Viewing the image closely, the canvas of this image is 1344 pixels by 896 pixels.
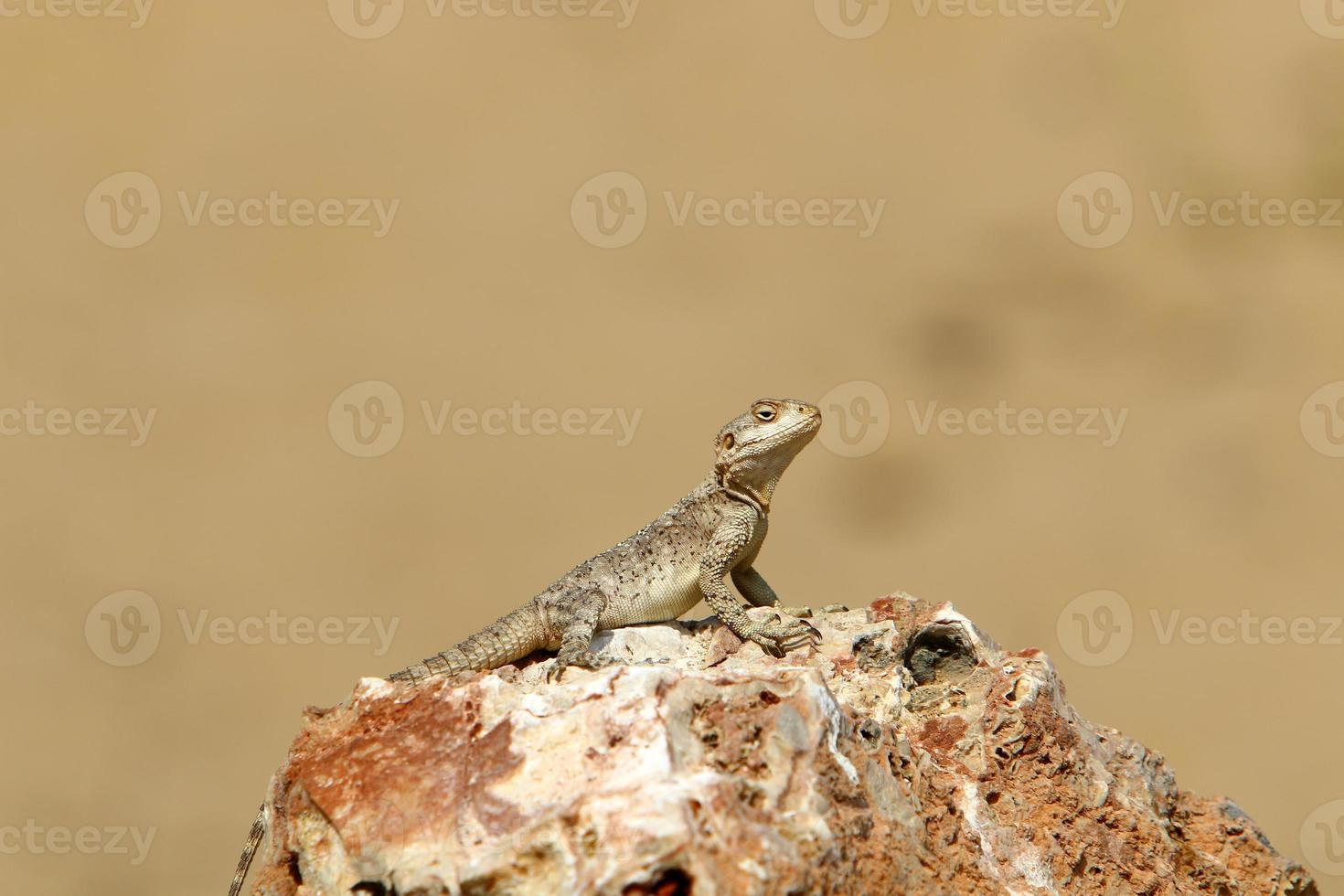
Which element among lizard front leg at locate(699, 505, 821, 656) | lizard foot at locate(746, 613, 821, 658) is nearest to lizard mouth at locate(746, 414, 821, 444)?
lizard front leg at locate(699, 505, 821, 656)

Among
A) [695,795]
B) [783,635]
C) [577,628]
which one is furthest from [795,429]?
[695,795]

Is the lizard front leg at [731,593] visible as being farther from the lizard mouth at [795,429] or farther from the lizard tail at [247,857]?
the lizard tail at [247,857]

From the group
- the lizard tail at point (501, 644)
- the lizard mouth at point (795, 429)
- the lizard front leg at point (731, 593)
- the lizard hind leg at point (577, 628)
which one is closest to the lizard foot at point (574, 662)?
the lizard hind leg at point (577, 628)

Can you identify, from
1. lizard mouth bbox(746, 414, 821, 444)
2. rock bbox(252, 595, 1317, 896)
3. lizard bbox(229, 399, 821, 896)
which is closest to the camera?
rock bbox(252, 595, 1317, 896)

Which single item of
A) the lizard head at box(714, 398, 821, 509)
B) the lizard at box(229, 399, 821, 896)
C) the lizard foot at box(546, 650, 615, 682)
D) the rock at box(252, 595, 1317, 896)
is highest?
the lizard head at box(714, 398, 821, 509)

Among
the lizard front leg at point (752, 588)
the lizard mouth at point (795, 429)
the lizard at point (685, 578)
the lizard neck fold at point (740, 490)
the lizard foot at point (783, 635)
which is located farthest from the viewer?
the lizard front leg at point (752, 588)

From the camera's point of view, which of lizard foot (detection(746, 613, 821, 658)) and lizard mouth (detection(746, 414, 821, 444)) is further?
lizard mouth (detection(746, 414, 821, 444))

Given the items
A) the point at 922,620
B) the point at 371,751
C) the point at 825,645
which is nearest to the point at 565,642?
the point at 825,645

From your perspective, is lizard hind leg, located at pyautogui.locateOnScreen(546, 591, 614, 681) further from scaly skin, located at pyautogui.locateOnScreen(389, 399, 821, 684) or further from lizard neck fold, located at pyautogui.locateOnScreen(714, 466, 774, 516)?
lizard neck fold, located at pyautogui.locateOnScreen(714, 466, 774, 516)
